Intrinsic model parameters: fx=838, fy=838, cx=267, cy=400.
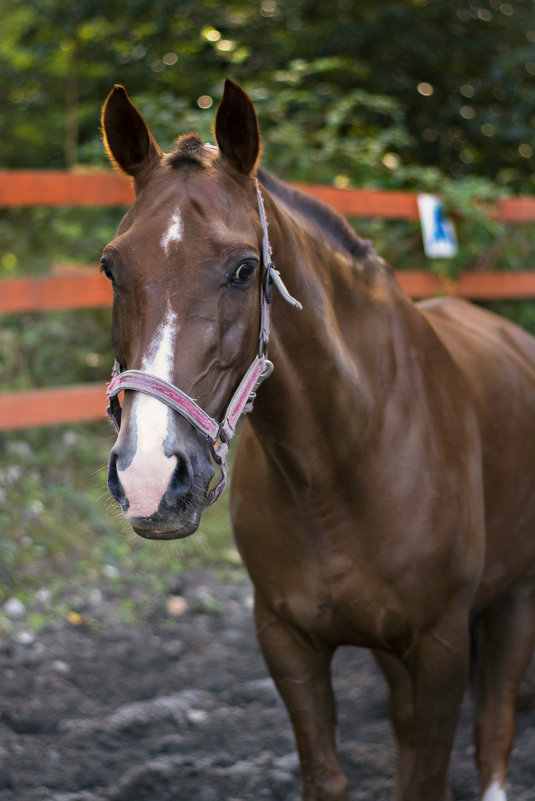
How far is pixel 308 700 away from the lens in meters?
2.25

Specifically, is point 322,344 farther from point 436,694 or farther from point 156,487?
point 436,694

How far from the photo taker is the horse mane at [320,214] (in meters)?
2.15

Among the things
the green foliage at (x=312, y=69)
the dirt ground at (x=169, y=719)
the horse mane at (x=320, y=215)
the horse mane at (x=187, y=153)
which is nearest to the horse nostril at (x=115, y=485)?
the horse mane at (x=187, y=153)

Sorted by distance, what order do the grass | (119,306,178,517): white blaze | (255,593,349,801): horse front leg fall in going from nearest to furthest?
(119,306,178,517): white blaze → (255,593,349,801): horse front leg → the grass

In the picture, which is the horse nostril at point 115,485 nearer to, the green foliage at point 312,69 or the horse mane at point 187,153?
the horse mane at point 187,153

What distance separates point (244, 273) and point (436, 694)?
1265 mm

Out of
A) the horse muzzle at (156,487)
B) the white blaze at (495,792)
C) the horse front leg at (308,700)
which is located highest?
the horse muzzle at (156,487)

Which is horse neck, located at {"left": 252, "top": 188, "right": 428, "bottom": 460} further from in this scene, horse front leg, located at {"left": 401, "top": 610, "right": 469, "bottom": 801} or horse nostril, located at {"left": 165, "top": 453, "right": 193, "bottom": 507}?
horse front leg, located at {"left": 401, "top": 610, "right": 469, "bottom": 801}

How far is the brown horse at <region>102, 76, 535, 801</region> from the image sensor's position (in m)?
1.59

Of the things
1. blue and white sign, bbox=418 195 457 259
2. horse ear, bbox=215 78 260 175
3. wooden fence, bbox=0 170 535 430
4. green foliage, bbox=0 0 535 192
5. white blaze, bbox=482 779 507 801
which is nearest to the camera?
horse ear, bbox=215 78 260 175

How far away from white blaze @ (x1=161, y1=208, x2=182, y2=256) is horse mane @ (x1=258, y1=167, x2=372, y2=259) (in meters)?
0.51

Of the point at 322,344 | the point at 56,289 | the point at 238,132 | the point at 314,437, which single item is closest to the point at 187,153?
the point at 238,132

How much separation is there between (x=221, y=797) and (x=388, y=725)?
0.75 m

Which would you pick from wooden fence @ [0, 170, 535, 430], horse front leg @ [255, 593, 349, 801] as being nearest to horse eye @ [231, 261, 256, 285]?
horse front leg @ [255, 593, 349, 801]
